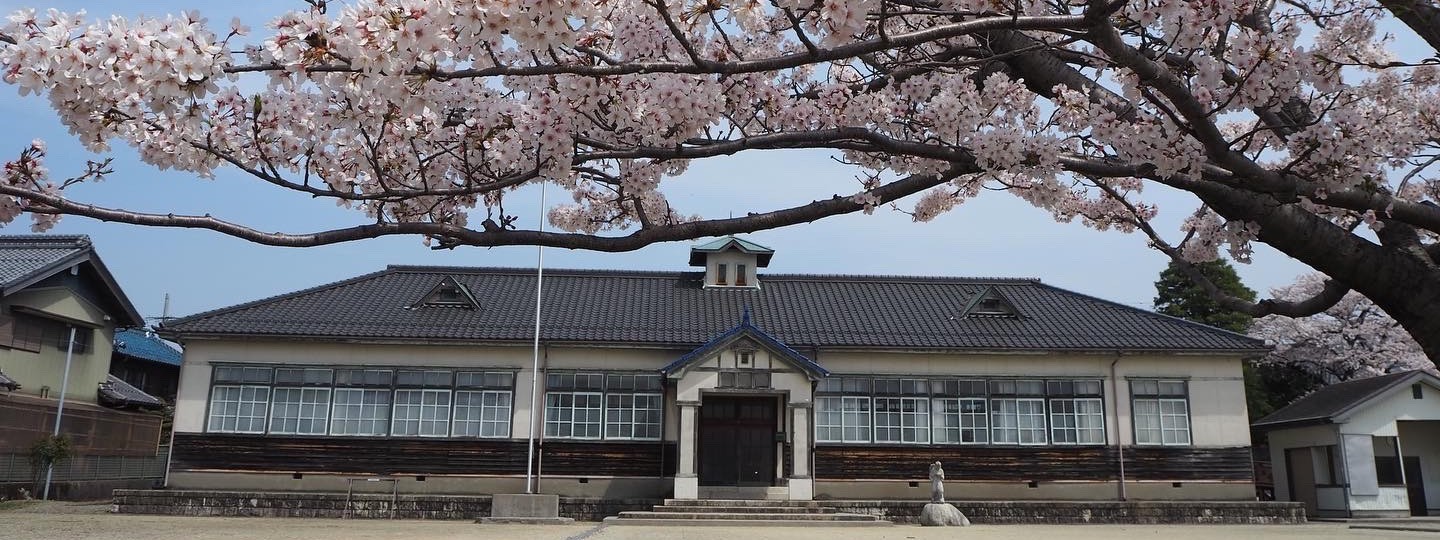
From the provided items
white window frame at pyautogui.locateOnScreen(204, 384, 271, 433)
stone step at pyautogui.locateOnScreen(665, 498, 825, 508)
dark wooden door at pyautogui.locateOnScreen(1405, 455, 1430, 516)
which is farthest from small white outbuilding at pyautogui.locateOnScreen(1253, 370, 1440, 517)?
white window frame at pyautogui.locateOnScreen(204, 384, 271, 433)

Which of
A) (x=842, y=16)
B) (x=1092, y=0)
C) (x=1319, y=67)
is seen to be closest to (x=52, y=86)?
(x=842, y=16)

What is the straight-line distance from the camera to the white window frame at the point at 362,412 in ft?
56.7

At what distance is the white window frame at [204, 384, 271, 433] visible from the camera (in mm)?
17125

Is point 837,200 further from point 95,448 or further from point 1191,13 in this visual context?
point 95,448

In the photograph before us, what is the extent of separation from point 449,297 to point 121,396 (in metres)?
8.06

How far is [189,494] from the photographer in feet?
52.1

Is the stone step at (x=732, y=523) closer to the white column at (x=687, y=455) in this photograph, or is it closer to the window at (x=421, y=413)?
the white column at (x=687, y=455)

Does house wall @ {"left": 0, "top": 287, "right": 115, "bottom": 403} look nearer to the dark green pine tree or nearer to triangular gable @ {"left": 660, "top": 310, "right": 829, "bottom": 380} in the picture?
triangular gable @ {"left": 660, "top": 310, "right": 829, "bottom": 380}

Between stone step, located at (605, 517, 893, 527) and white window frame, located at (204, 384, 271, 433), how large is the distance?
6.92 m

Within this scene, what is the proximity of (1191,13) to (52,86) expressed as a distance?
4.40 m

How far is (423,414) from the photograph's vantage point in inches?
689

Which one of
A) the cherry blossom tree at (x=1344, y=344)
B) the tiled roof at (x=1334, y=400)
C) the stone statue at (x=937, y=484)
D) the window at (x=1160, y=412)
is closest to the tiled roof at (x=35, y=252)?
the stone statue at (x=937, y=484)

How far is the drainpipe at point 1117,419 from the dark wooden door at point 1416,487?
6776mm

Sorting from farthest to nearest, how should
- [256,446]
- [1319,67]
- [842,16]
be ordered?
[256,446] → [1319,67] → [842,16]
